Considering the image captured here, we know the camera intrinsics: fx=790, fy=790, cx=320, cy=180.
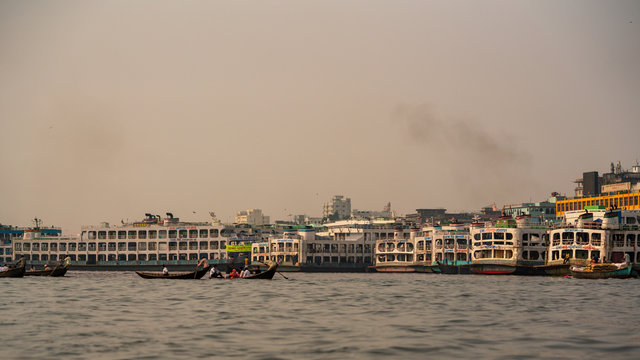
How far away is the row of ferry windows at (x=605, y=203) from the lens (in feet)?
547

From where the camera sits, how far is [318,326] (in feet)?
139

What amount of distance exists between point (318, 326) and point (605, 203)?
487 ft

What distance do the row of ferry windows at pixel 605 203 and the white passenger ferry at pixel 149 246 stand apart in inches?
2952

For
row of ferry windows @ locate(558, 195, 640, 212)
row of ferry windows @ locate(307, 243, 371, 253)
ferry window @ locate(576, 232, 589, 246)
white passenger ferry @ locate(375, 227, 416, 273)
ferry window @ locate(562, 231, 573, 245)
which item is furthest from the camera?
row of ferry windows @ locate(307, 243, 371, 253)

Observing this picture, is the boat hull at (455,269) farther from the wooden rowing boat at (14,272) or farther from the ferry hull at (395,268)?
the wooden rowing boat at (14,272)

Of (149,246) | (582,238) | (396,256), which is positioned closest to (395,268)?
(396,256)

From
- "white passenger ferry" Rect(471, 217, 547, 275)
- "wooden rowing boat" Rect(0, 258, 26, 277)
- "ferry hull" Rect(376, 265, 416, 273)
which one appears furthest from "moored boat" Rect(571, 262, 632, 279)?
"wooden rowing boat" Rect(0, 258, 26, 277)

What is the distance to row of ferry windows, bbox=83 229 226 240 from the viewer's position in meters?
191

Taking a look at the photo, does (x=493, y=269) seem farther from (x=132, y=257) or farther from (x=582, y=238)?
(x=132, y=257)

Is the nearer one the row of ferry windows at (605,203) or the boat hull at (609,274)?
the boat hull at (609,274)

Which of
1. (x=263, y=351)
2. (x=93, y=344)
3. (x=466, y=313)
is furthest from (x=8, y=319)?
(x=466, y=313)

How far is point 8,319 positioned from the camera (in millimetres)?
46344

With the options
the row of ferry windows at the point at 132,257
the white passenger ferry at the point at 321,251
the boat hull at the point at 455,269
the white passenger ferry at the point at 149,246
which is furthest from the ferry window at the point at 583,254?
the row of ferry windows at the point at 132,257

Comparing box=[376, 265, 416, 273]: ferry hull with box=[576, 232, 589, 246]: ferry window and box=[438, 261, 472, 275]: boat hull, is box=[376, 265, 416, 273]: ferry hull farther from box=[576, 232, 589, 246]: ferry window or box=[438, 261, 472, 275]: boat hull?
box=[576, 232, 589, 246]: ferry window
